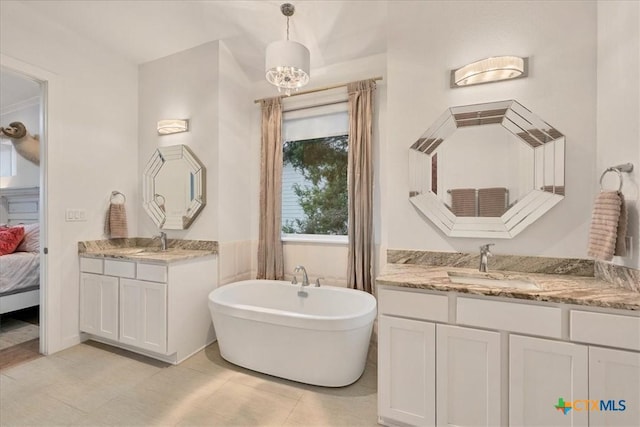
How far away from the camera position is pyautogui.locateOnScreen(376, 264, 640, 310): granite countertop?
1271mm

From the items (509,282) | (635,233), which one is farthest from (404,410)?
(635,233)

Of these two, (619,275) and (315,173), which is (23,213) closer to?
(315,173)

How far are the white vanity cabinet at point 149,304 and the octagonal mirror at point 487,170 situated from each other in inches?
80.8

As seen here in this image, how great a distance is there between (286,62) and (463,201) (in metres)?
1.59

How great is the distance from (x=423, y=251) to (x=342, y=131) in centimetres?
148

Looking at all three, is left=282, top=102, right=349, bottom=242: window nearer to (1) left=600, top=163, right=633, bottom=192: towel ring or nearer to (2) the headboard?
(1) left=600, top=163, right=633, bottom=192: towel ring

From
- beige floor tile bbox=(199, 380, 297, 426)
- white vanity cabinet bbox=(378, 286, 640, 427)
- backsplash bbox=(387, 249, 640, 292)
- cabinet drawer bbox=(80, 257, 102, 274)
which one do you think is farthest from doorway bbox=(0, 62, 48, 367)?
backsplash bbox=(387, 249, 640, 292)

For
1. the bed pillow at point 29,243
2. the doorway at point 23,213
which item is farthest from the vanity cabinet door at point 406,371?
the bed pillow at point 29,243

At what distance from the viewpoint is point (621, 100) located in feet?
4.93

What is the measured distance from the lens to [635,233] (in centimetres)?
141

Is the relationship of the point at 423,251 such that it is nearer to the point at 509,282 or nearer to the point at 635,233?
the point at 509,282

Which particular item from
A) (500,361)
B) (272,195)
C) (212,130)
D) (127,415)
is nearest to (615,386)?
(500,361)

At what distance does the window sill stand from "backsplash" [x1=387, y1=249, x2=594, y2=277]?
2.52ft

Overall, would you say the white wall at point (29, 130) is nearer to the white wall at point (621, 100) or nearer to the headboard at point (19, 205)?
the headboard at point (19, 205)
